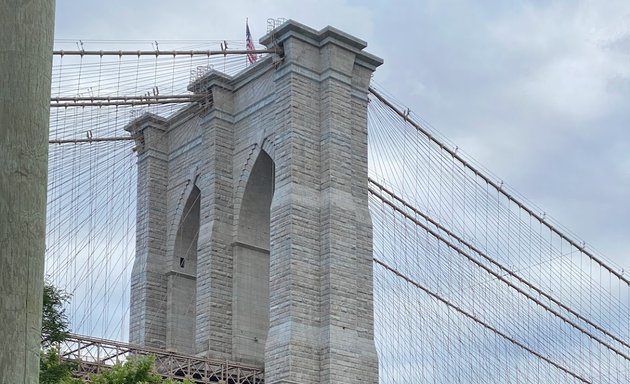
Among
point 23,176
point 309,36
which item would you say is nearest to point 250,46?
point 309,36

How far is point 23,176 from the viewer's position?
3.43 metres

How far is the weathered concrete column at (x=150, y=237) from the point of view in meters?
41.4

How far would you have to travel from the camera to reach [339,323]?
112 ft

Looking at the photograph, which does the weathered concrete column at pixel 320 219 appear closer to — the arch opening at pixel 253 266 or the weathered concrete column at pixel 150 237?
the arch opening at pixel 253 266

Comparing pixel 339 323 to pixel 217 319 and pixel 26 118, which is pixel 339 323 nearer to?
pixel 217 319

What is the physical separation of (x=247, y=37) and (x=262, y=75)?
4.37 metres

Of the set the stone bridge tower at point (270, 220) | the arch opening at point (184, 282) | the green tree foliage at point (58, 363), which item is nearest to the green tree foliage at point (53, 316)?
the green tree foliage at point (58, 363)

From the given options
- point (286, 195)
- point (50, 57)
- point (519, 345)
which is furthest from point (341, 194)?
point (50, 57)

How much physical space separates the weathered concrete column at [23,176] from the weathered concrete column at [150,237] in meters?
38.1

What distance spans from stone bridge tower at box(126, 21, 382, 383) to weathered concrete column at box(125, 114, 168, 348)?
0.05 metres

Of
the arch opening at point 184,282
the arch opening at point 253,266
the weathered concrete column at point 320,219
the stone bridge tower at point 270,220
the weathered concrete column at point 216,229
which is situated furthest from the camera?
the arch opening at point 184,282

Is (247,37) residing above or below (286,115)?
above

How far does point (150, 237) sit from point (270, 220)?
7460 mm

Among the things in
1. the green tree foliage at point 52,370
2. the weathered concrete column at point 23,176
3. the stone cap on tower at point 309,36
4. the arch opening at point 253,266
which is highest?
the stone cap on tower at point 309,36
